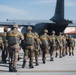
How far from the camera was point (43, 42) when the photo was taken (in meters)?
14.2

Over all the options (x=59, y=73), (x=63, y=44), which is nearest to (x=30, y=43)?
(x=59, y=73)

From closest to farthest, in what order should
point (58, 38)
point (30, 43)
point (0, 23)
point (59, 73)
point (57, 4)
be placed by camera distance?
point (59, 73)
point (30, 43)
point (58, 38)
point (57, 4)
point (0, 23)

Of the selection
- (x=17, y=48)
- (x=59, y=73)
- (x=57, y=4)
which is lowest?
(x=59, y=73)

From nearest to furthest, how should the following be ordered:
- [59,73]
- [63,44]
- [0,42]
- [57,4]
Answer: [59,73] → [0,42] → [63,44] → [57,4]

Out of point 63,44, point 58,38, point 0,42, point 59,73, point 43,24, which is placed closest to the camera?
point 59,73

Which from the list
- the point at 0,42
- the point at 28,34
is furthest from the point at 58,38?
the point at 28,34

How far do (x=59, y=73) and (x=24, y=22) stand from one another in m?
20.5

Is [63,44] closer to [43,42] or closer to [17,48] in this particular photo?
[43,42]

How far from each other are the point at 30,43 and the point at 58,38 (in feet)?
21.1

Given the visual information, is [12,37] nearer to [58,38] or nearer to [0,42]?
[0,42]

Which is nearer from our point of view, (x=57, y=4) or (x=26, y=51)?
(x=26, y=51)

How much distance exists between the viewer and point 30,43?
11602mm

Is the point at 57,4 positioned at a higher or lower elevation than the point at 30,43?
higher

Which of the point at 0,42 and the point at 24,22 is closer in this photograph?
the point at 0,42
